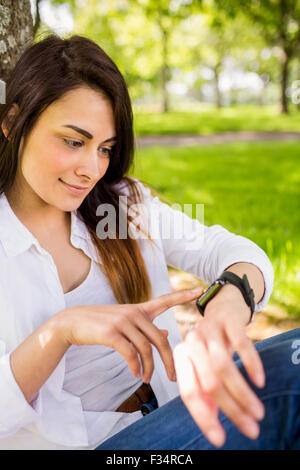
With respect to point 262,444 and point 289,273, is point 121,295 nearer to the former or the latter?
point 262,444

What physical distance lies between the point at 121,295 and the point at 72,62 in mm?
874

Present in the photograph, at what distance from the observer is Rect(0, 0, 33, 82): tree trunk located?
2.13 meters

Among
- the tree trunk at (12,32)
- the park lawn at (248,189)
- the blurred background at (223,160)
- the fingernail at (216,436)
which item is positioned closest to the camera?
the fingernail at (216,436)

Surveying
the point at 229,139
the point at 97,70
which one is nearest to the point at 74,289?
the point at 97,70

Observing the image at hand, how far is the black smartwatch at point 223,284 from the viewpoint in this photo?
1403mm

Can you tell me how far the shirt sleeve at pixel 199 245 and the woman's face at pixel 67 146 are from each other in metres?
0.46

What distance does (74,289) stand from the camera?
1.70 meters

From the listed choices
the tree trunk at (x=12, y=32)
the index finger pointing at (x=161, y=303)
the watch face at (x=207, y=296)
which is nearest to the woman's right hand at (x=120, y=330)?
the index finger pointing at (x=161, y=303)

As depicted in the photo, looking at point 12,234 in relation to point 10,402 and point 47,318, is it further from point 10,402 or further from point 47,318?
point 10,402

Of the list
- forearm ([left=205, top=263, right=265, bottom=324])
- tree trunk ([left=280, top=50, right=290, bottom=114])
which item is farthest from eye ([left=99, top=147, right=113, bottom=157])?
tree trunk ([left=280, top=50, right=290, bottom=114])

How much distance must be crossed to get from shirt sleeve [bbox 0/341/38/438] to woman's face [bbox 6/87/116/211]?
2.06 feet
